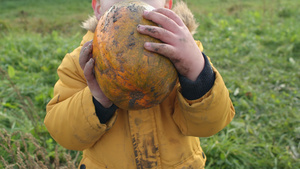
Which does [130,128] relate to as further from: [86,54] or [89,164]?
[86,54]

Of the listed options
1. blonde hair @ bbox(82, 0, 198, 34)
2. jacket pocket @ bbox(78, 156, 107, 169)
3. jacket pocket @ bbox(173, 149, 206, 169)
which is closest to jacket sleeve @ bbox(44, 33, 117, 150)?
jacket pocket @ bbox(78, 156, 107, 169)

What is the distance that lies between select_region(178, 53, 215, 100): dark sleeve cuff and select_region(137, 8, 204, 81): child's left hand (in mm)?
71

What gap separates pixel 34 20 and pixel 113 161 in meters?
7.22

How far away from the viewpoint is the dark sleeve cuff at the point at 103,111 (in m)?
1.69

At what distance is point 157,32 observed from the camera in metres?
1.34

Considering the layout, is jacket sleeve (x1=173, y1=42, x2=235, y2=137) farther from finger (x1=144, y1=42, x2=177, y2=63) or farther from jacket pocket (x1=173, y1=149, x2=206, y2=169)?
finger (x1=144, y1=42, x2=177, y2=63)

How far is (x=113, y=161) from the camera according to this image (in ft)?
6.12

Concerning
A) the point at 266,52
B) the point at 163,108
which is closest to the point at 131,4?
the point at 163,108

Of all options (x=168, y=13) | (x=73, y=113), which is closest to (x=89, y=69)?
(x=73, y=113)

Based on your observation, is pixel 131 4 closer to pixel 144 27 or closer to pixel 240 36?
pixel 144 27

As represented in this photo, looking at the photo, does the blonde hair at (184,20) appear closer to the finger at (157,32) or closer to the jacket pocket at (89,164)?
the finger at (157,32)

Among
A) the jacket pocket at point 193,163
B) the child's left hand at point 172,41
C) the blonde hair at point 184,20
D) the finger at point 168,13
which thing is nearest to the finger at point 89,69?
the child's left hand at point 172,41

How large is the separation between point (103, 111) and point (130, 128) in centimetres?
24

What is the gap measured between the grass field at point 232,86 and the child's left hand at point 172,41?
49.0 inches
